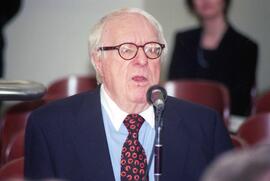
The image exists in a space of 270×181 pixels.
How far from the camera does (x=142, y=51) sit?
2.74 m

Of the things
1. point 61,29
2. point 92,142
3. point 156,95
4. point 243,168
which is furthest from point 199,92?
point 243,168

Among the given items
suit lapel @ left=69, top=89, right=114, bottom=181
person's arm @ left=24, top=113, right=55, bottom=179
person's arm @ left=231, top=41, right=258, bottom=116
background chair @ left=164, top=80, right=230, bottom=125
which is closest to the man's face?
suit lapel @ left=69, top=89, right=114, bottom=181

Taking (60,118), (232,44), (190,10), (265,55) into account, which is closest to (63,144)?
(60,118)

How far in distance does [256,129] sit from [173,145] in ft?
3.34

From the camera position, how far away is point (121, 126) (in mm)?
2748

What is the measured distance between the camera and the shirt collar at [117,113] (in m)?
2.76

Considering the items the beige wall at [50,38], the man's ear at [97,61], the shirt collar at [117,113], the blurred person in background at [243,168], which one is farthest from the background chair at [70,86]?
the blurred person in background at [243,168]

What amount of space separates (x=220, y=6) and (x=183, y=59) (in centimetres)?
57

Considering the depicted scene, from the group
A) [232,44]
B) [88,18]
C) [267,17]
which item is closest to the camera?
[232,44]

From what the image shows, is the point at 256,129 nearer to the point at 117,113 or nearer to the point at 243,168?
the point at 117,113

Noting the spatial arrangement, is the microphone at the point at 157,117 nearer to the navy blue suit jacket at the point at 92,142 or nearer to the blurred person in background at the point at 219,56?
the navy blue suit jacket at the point at 92,142

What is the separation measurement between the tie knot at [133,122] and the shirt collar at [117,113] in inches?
0.7

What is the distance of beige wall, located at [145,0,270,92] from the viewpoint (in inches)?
246

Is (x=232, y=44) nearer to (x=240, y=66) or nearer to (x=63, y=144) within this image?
(x=240, y=66)
